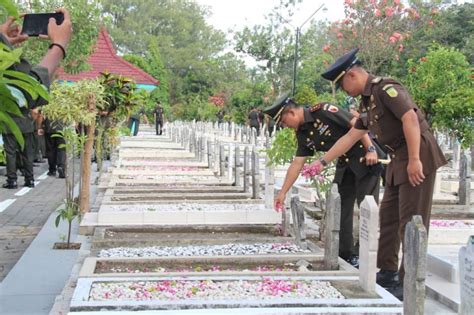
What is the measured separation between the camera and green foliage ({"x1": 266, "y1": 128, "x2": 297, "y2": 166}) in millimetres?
8156

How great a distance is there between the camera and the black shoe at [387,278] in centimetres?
552

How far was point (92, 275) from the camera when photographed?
5207 millimetres

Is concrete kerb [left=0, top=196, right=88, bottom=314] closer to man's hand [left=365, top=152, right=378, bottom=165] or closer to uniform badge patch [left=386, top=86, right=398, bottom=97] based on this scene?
man's hand [left=365, top=152, right=378, bottom=165]

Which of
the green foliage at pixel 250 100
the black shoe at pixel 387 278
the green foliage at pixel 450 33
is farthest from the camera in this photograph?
the green foliage at pixel 250 100

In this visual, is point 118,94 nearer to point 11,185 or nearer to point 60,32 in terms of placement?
point 11,185

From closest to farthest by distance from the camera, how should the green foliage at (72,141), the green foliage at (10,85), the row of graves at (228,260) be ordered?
the green foliage at (10,85) → the row of graves at (228,260) → the green foliage at (72,141)

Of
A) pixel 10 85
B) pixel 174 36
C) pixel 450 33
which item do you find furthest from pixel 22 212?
pixel 174 36

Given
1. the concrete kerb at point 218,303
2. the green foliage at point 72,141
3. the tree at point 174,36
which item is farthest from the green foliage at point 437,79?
the tree at point 174,36

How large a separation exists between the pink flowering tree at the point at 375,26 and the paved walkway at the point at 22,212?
12.1 m

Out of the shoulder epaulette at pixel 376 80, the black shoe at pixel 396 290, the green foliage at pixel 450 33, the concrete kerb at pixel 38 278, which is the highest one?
the green foliage at pixel 450 33

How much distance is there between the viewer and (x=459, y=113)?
16438mm

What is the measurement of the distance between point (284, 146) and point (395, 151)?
2985 mm

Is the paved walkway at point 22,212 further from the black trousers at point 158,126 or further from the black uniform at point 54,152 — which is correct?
the black trousers at point 158,126

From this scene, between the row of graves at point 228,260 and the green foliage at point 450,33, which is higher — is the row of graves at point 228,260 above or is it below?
below
